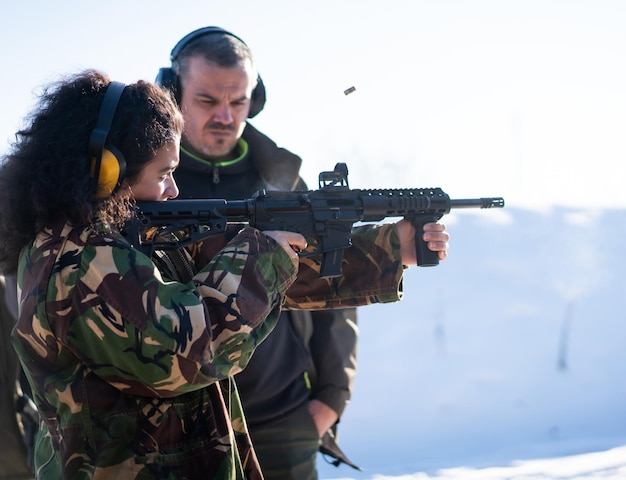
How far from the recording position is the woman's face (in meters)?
2.23

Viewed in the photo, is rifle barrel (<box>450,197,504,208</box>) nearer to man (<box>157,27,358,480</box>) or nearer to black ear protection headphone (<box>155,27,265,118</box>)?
man (<box>157,27,358,480</box>)

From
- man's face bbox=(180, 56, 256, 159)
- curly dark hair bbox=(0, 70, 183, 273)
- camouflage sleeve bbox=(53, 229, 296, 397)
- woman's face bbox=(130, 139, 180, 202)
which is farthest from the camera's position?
man's face bbox=(180, 56, 256, 159)

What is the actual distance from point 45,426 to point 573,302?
892cm

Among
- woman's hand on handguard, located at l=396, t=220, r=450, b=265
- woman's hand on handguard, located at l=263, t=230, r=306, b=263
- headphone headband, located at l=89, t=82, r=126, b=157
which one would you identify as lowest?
woman's hand on handguard, located at l=396, t=220, r=450, b=265

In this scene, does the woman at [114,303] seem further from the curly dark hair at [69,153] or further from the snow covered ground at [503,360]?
the snow covered ground at [503,360]

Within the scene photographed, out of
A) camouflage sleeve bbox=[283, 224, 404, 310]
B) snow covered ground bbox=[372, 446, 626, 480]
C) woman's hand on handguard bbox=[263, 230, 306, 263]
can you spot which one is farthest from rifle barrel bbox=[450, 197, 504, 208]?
snow covered ground bbox=[372, 446, 626, 480]

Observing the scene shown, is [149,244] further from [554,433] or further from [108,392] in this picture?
[554,433]

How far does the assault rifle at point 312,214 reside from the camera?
2377mm

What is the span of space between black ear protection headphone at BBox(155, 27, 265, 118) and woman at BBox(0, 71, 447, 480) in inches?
53.9

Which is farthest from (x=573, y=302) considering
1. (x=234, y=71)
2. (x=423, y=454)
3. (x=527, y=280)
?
(x=234, y=71)

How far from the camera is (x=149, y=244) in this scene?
226 centimetres

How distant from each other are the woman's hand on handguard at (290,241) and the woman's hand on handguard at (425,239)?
1.58 ft

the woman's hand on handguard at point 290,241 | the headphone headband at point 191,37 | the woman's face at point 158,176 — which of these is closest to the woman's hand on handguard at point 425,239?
the woman's hand on handguard at point 290,241

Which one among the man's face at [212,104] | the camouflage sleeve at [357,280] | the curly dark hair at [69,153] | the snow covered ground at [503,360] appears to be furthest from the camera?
the snow covered ground at [503,360]
